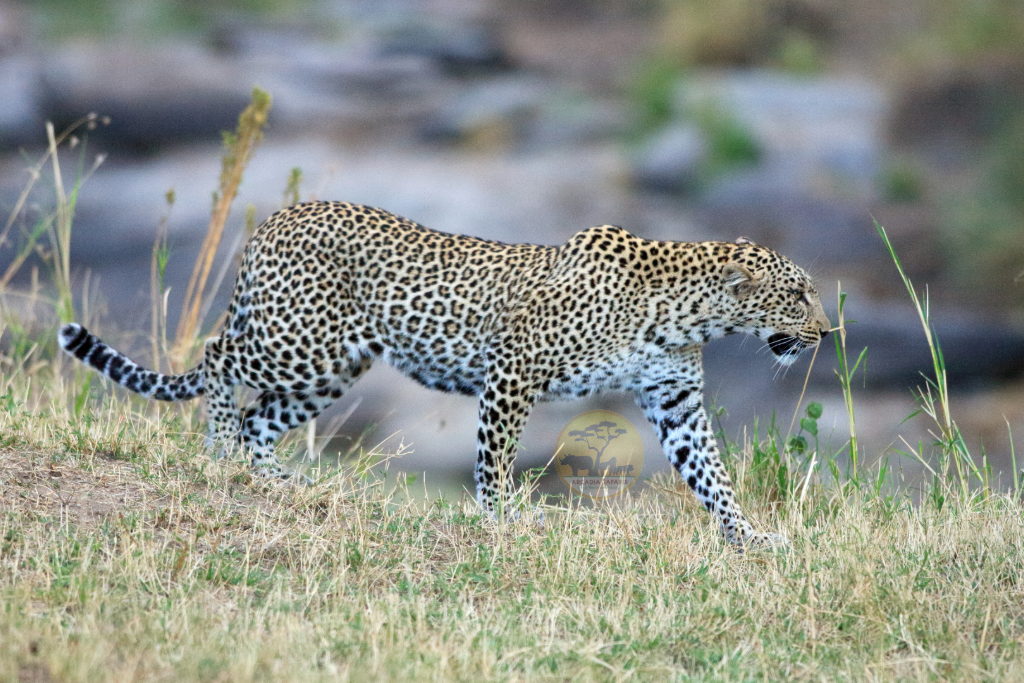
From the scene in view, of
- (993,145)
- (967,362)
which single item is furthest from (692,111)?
(967,362)

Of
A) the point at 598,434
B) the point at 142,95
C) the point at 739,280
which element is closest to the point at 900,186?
the point at 142,95

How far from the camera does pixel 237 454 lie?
265 inches

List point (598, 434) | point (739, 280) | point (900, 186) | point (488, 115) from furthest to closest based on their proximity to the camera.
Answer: point (488, 115)
point (900, 186)
point (598, 434)
point (739, 280)

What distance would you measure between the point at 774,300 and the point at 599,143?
54.8 ft

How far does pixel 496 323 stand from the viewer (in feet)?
22.3

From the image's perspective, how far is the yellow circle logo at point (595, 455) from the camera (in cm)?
764

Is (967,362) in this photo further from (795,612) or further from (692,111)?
(795,612)

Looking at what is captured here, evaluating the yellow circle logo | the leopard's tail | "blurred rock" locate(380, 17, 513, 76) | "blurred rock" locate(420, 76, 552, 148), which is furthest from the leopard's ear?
"blurred rock" locate(380, 17, 513, 76)

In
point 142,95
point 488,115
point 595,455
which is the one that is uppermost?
point 488,115

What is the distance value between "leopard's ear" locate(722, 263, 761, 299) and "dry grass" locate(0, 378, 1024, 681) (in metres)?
1.11

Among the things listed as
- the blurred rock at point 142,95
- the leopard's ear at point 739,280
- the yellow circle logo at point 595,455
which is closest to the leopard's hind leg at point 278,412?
the yellow circle logo at point 595,455

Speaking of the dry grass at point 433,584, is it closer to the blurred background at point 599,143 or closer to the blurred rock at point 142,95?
the blurred background at point 599,143

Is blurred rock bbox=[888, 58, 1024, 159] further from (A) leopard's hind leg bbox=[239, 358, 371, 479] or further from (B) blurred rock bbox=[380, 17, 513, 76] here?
(A) leopard's hind leg bbox=[239, 358, 371, 479]

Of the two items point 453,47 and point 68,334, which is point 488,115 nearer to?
point 453,47
